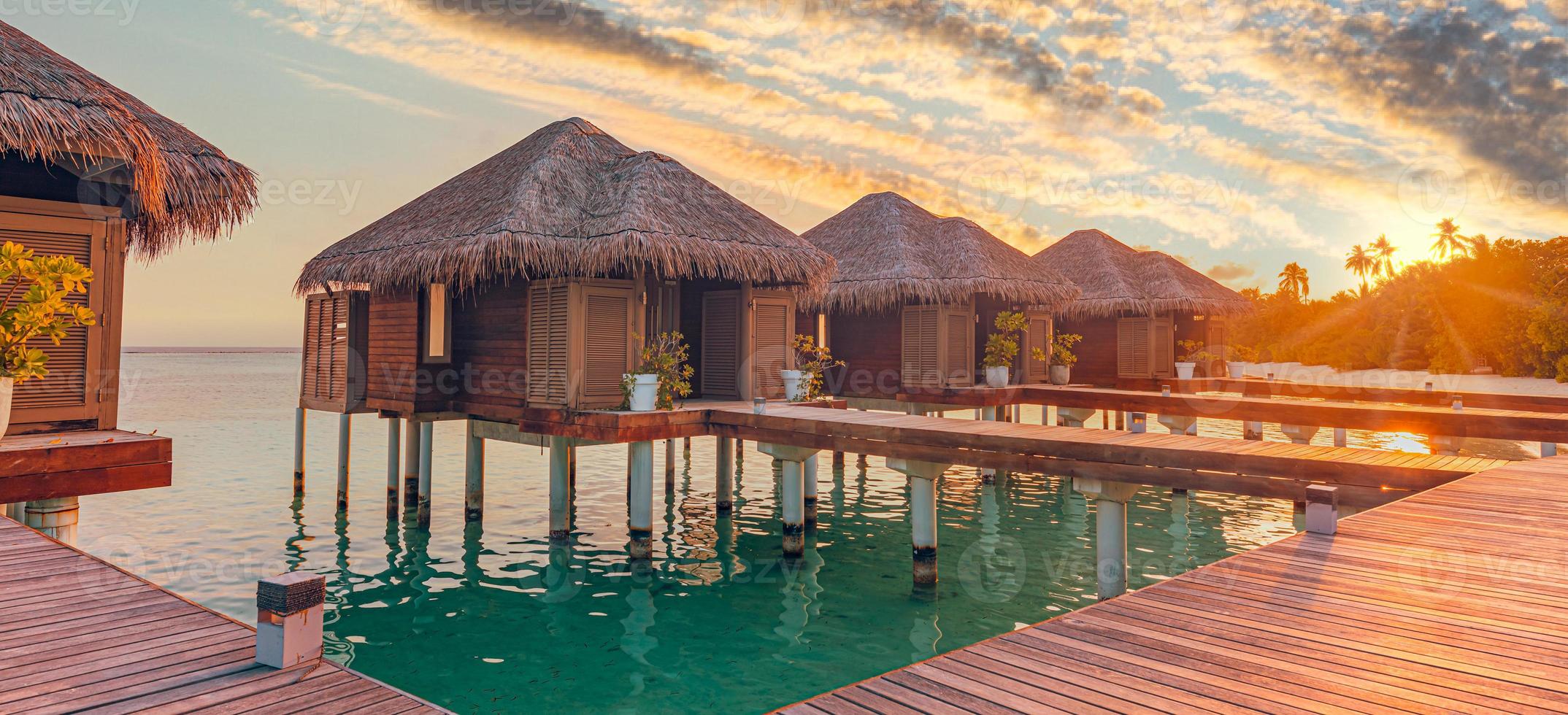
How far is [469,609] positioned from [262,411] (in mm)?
38494

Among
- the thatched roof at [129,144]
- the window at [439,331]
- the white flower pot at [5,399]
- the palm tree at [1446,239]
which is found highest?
the palm tree at [1446,239]

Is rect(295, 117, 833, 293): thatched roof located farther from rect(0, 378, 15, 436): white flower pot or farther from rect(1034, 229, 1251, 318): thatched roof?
rect(1034, 229, 1251, 318): thatched roof

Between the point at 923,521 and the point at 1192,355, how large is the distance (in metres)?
16.0

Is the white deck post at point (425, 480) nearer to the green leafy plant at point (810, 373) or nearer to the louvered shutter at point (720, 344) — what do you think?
the louvered shutter at point (720, 344)

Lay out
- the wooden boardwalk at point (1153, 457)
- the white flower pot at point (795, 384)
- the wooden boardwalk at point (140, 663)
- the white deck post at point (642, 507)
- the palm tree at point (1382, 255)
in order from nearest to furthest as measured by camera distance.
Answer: the wooden boardwalk at point (140, 663)
the wooden boardwalk at point (1153, 457)
the white deck post at point (642, 507)
the white flower pot at point (795, 384)
the palm tree at point (1382, 255)

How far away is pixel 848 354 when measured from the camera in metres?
18.2

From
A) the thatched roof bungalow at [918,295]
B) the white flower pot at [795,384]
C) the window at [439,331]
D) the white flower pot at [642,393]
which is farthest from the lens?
the thatched roof bungalow at [918,295]

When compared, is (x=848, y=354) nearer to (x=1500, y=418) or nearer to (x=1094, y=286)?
(x=1094, y=286)

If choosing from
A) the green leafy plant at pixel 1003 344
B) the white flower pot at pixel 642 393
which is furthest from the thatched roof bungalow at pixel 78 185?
the green leafy plant at pixel 1003 344

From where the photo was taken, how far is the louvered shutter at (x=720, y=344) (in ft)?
41.2

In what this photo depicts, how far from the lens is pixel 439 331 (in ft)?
42.3

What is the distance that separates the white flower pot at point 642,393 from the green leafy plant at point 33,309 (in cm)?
533

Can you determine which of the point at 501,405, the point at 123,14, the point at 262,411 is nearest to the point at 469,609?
the point at 501,405

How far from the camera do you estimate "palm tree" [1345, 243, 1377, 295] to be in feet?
235
